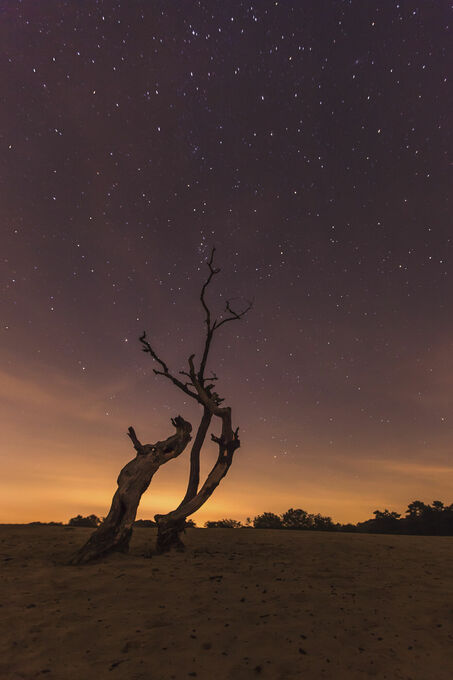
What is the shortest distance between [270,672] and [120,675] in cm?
170

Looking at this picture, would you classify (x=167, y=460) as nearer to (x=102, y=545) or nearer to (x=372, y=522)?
(x=102, y=545)

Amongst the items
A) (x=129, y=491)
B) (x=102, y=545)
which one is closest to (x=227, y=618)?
(x=102, y=545)

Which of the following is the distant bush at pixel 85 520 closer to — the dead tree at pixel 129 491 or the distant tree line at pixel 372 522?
the distant tree line at pixel 372 522

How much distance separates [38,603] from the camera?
700 cm

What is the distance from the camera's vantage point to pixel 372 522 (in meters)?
25.9

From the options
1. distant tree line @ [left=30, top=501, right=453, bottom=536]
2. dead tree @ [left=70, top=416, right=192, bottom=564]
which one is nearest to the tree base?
dead tree @ [left=70, top=416, right=192, bottom=564]

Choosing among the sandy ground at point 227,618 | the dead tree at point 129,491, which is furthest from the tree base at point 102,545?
the sandy ground at point 227,618

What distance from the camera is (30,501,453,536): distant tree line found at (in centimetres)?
2347

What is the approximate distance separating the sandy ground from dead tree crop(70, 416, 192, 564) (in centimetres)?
48

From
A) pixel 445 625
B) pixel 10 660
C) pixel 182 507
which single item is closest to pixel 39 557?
pixel 182 507

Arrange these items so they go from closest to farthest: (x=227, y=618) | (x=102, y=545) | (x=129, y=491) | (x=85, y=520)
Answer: (x=227, y=618), (x=102, y=545), (x=129, y=491), (x=85, y=520)

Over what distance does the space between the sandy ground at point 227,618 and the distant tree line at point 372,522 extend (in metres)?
13.9

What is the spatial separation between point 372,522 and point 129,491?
65.2ft

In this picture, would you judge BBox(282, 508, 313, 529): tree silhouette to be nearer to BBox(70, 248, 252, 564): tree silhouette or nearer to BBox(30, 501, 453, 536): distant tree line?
BBox(30, 501, 453, 536): distant tree line
